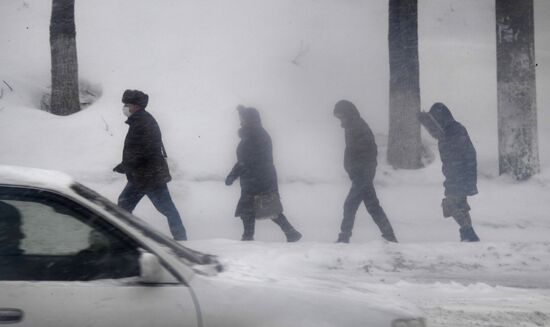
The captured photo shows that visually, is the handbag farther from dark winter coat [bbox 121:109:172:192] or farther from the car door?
the car door

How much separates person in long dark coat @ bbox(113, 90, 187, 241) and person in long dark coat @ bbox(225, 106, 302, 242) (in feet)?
3.16

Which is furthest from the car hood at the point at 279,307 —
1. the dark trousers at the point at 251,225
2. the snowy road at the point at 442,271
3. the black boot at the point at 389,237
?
the black boot at the point at 389,237

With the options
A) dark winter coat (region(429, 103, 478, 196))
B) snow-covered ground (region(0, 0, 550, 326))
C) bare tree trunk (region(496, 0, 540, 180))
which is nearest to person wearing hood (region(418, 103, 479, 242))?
dark winter coat (region(429, 103, 478, 196))

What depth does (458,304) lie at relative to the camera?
6754 mm

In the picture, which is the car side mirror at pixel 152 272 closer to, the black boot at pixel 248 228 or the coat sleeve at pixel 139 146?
the coat sleeve at pixel 139 146

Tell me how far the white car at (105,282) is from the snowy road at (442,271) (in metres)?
2.84

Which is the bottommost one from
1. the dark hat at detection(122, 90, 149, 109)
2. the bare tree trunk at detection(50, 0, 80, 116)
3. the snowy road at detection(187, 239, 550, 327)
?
the snowy road at detection(187, 239, 550, 327)

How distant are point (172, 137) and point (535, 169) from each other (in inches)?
245

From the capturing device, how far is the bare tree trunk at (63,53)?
1311 cm

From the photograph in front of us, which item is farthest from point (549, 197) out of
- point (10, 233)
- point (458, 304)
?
point (10, 233)

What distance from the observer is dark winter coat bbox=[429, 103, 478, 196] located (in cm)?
902

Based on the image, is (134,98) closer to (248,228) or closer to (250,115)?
(250,115)

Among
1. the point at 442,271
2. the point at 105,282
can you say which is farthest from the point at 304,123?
the point at 105,282

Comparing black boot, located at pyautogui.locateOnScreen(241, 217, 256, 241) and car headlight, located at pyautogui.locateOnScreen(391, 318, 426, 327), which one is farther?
black boot, located at pyautogui.locateOnScreen(241, 217, 256, 241)
